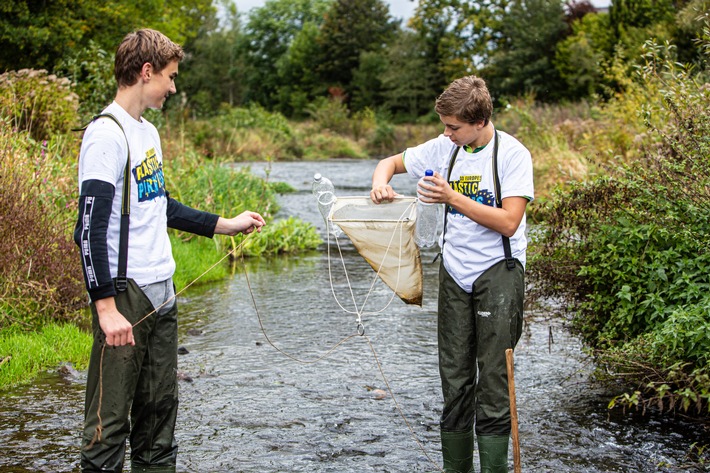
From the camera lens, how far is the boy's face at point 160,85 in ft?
10.8

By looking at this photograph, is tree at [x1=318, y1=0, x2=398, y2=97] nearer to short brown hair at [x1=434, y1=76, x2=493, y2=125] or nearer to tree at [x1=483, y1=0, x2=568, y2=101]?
tree at [x1=483, y1=0, x2=568, y2=101]

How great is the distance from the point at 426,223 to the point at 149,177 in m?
1.61

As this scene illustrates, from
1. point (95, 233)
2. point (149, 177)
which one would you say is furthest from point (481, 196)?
point (95, 233)

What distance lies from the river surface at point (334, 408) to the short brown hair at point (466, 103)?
3.94 feet

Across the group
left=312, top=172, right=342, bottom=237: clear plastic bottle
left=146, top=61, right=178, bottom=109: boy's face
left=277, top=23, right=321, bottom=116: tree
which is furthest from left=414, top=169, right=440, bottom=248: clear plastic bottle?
left=277, top=23, right=321, bottom=116: tree

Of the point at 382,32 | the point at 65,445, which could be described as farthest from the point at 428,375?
the point at 382,32

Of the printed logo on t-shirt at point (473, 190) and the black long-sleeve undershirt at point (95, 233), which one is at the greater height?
the printed logo on t-shirt at point (473, 190)

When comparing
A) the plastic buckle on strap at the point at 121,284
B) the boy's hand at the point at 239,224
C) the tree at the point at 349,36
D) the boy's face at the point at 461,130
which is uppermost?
the tree at the point at 349,36

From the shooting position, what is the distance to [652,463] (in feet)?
14.3

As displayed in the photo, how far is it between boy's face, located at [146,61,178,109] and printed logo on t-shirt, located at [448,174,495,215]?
1.47 meters

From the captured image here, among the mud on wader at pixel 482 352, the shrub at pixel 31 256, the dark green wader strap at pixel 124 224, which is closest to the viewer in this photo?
the dark green wader strap at pixel 124 224

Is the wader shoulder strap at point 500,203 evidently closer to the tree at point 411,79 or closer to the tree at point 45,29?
the tree at point 45,29

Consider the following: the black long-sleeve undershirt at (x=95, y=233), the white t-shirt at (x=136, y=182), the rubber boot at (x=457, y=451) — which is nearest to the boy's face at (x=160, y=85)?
the white t-shirt at (x=136, y=182)

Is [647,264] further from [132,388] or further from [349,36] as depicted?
[349,36]
